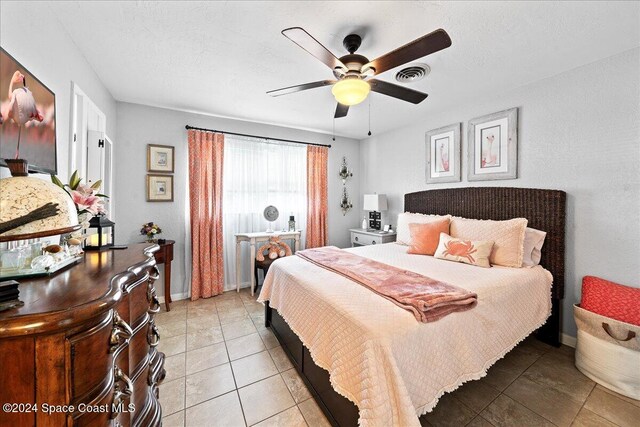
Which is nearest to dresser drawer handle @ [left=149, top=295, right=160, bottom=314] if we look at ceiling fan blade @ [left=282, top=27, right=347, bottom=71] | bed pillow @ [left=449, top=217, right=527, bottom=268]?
ceiling fan blade @ [left=282, top=27, right=347, bottom=71]

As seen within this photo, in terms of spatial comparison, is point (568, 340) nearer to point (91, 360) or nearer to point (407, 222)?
point (407, 222)

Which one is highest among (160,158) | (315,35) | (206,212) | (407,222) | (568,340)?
(315,35)

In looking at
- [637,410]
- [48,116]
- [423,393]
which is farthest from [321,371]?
[48,116]

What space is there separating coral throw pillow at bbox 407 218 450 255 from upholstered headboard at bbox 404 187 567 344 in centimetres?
39

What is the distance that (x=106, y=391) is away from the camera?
783mm

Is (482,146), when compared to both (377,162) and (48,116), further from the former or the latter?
(48,116)

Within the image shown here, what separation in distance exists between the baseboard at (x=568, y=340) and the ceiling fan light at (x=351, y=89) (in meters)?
2.84

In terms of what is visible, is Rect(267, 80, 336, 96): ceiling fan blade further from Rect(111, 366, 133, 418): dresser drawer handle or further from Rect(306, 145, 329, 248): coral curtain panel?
Rect(306, 145, 329, 248): coral curtain panel

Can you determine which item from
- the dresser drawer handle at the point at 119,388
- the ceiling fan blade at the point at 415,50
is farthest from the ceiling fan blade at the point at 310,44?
the dresser drawer handle at the point at 119,388

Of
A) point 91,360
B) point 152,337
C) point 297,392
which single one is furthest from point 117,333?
point 297,392

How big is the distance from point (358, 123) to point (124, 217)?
3382 mm

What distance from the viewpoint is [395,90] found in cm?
200

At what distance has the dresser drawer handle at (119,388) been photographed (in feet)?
2.76

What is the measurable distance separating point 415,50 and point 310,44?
2.05ft
